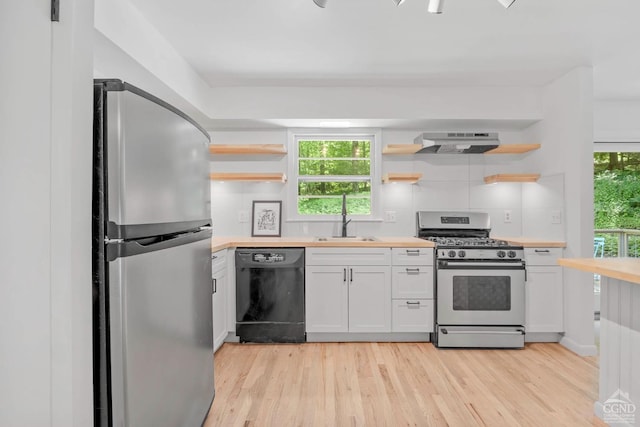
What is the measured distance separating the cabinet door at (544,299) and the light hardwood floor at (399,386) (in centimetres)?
19

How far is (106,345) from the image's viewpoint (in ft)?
3.66

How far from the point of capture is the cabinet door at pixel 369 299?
3311mm

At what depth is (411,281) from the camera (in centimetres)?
331

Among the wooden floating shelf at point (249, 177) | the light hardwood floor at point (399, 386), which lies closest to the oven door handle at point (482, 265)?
the light hardwood floor at point (399, 386)

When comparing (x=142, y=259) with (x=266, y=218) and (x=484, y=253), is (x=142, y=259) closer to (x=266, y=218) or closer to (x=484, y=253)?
(x=266, y=218)

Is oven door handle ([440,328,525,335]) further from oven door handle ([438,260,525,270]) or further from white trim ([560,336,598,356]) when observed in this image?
oven door handle ([438,260,525,270])

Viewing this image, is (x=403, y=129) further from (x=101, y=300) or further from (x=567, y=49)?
(x=101, y=300)

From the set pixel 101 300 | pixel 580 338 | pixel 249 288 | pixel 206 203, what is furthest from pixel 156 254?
pixel 580 338

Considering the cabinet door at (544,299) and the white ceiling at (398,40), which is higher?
the white ceiling at (398,40)

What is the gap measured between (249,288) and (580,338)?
9.26 ft

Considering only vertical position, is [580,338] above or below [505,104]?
below

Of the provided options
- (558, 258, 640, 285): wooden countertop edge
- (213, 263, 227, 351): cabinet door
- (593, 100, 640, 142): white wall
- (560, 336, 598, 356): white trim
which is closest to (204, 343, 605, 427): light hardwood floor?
(560, 336, 598, 356): white trim
